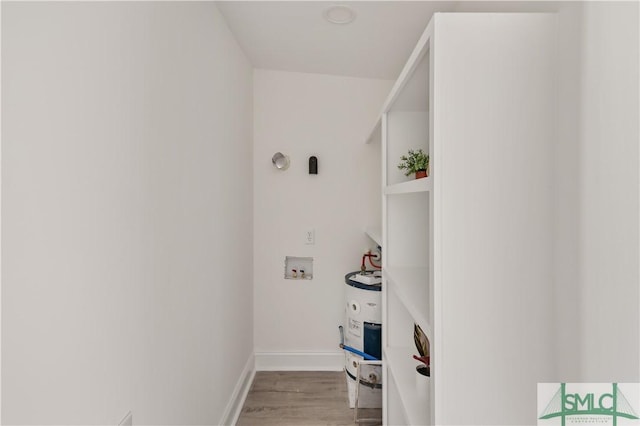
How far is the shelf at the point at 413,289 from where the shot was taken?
1161 mm

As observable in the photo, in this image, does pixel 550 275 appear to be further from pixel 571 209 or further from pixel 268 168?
pixel 268 168

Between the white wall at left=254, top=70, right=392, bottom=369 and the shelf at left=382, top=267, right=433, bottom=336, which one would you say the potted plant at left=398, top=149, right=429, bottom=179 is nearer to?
the shelf at left=382, top=267, right=433, bottom=336

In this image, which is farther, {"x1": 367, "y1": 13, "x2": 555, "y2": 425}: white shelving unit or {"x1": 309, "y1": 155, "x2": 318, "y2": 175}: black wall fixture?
{"x1": 309, "y1": 155, "x2": 318, "y2": 175}: black wall fixture

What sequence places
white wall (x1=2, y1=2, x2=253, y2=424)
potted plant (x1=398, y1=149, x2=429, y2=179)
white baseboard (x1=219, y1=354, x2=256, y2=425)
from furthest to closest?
white baseboard (x1=219, y1=354, x2=256, y2=425)
potted plant (x1=398, y1=149, x2=429, y2=179)
white wall (x1=2, y1=2, x2=253, y2=424)

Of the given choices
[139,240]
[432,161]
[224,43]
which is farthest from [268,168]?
[432,161]

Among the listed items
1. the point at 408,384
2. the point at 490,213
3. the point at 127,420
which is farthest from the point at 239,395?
the point at 490,213

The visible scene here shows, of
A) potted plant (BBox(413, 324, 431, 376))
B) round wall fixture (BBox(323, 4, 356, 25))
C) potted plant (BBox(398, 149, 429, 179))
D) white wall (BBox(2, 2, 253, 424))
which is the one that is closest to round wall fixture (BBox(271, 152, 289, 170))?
white wall (BBox(2, 2, 253, 424))

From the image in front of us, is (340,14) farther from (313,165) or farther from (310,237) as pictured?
(310,237)

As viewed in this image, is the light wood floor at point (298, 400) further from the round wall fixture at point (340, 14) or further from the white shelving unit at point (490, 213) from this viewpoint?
the round wall fixture at point (340, 14)

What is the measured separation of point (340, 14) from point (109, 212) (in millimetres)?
1507

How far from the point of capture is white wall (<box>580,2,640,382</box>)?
789 mm

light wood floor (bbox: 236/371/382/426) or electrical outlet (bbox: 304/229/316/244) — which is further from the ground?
electrical outlet (bbox: 304/229/316/244)

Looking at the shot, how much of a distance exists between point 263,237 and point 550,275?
6.89ft

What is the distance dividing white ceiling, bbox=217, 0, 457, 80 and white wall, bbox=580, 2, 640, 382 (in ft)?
3.65
